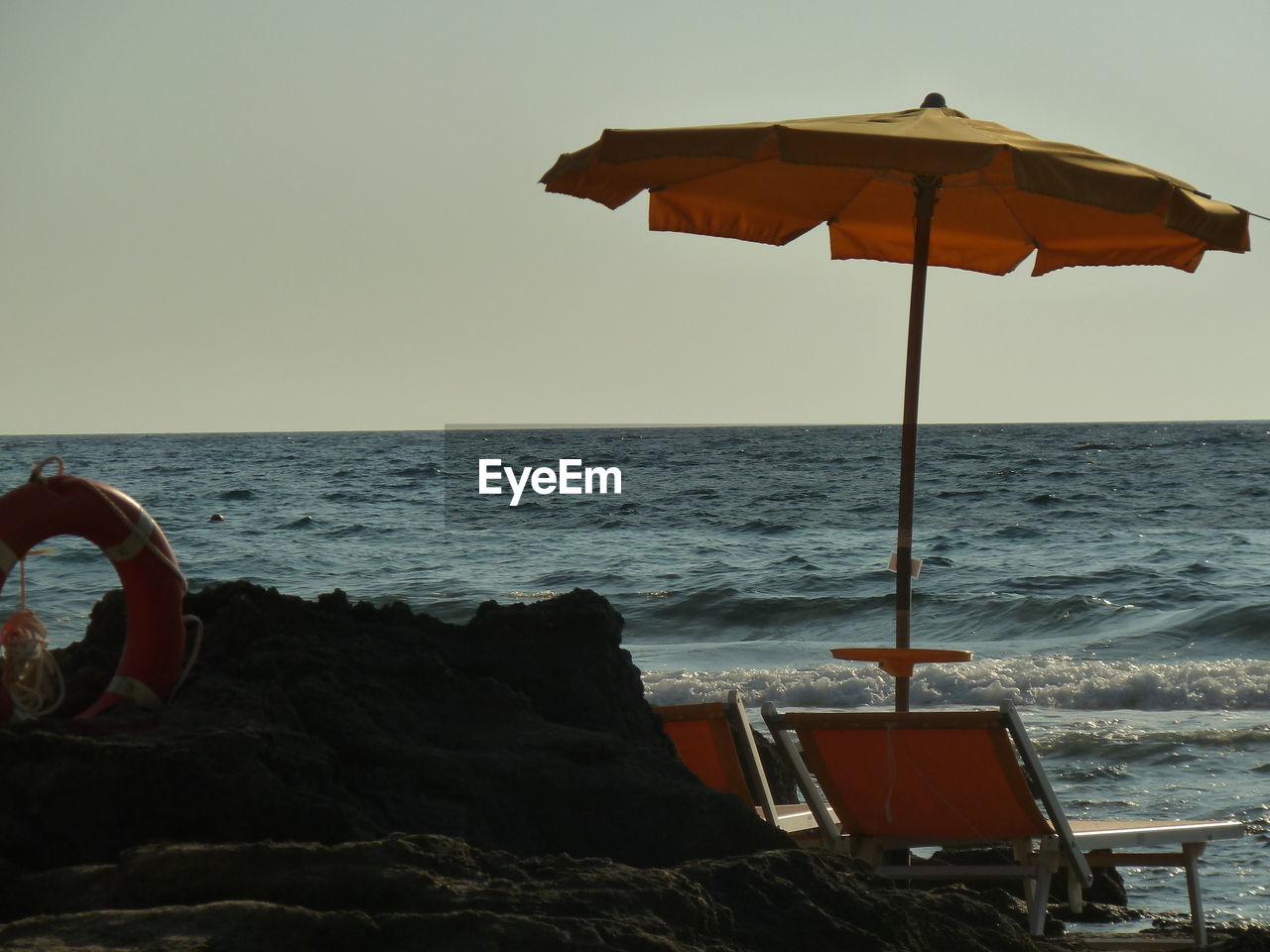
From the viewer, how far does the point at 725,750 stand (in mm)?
3936

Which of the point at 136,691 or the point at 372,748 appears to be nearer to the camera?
the point at 372,748

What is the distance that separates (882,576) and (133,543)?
16.3 metres

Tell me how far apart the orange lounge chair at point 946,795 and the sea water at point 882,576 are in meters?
1.25

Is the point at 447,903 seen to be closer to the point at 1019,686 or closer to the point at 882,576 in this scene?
the point at 1019,686

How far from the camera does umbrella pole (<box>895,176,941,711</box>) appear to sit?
4.59 meters

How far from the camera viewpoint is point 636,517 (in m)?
27.6

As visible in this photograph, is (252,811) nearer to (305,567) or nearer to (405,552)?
(305,567)

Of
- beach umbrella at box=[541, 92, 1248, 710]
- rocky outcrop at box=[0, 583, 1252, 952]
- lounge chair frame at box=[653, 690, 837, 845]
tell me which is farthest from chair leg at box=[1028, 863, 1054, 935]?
rocky outcrop at box=[0, 583, 1252, 952]

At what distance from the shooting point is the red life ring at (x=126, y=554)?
268cm

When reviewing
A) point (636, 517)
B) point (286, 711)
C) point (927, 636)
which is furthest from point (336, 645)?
point (636, 517)

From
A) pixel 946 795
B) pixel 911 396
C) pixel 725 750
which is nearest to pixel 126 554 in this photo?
pixel 725 750

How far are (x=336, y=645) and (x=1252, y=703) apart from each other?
871 cm

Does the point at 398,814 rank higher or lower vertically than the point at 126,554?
lower

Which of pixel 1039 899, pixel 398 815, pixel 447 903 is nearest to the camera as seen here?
pixel 447 903
